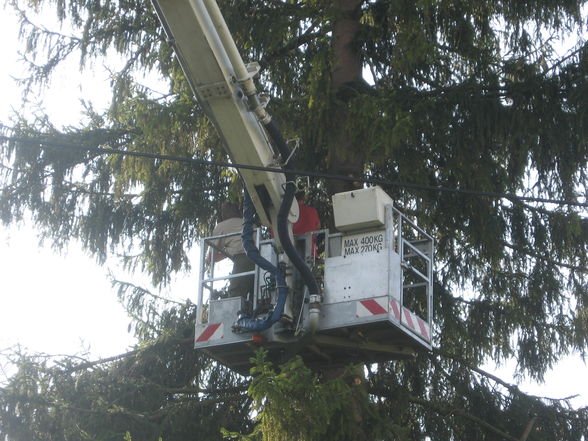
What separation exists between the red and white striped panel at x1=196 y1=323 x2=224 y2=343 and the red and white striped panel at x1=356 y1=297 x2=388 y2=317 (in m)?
1.53

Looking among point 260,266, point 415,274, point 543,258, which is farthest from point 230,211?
point 543,258

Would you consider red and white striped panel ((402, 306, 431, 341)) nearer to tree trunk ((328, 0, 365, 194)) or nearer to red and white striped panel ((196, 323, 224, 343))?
red and white striped panel ((196, 323, 224, 343))

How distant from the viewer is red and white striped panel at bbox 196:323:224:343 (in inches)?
458

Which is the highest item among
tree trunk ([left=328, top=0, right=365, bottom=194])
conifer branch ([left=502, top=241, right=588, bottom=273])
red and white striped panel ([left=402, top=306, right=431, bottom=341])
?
tree trunk ([left=328, top=0, right=365, bottom=194])

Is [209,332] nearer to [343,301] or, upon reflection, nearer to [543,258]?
[343,301]

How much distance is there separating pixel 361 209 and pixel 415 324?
1.35m

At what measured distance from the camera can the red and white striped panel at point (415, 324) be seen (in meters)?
11.4

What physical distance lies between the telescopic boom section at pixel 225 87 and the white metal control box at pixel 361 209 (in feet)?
1.95

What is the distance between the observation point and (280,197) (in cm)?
1164

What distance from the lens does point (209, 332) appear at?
11688 mm

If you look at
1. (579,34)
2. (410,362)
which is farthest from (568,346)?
(579,34)

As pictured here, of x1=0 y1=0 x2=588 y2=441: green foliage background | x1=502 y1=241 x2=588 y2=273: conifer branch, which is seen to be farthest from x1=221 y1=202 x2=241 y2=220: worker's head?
x1=502 y1=241 x2=588 y2=273: conifer branch

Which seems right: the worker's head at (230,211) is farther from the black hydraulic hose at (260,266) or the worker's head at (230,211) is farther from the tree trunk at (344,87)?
the tree trunk at (344,87)

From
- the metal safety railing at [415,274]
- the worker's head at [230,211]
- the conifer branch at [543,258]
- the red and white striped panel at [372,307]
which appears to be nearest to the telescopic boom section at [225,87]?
the worker's head at [230,211]
